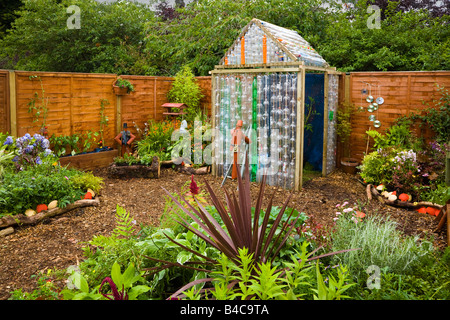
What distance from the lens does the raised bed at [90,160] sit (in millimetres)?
7140

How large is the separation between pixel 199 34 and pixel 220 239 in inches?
400

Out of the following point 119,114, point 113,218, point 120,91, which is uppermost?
point 120,91

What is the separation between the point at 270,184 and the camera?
661 centimetres

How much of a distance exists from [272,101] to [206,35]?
5711mm

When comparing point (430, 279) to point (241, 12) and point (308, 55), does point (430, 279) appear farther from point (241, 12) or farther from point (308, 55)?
point (241, 12)

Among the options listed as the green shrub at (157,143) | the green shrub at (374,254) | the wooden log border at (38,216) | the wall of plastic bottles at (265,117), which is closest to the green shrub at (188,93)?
the green shrub at (157,143)

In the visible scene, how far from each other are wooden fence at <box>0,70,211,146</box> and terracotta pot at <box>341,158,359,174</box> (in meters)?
3.30

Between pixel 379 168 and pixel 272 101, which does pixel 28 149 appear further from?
pixel 379 168

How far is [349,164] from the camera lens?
7.39 metres

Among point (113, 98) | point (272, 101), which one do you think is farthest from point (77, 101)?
point (272, 101)

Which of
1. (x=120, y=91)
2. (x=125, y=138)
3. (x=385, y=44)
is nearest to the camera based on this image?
(x=125, y=138)

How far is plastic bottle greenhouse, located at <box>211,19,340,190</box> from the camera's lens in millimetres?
6168

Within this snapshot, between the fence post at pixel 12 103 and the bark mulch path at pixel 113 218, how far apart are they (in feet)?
5.36
